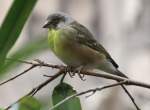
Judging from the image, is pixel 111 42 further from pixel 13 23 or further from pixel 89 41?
pixel 13 23

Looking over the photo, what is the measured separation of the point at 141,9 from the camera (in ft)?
15.2

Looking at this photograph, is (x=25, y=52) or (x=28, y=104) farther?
(x=28, y=104)

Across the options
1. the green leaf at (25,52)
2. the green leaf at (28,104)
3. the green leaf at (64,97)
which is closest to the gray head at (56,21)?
the green leaf at (64,97)

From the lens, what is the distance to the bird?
1853 mm

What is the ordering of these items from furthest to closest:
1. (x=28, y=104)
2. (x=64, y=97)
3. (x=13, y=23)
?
(x=64, y=97) → (x=28, y=104) → (x=13, y=23)

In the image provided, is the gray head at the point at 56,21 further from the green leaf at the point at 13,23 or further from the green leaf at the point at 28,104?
the green leaf at the point at 13,23

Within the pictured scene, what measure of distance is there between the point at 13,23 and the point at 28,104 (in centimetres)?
26

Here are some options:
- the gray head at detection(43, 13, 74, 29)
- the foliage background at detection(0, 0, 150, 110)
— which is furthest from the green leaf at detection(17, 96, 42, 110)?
the foliage background at detection(0, 0, 150, 110)

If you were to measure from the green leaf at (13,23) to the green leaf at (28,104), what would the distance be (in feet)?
0.72

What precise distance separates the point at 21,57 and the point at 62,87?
431mm

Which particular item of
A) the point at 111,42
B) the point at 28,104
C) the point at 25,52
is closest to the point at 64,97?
the point at 28,104

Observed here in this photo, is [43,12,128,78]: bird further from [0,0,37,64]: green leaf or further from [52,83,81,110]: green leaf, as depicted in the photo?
[0,0,37,64]: green leaf

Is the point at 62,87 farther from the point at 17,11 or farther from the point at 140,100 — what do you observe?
the point at 140,100

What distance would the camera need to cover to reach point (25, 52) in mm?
765
